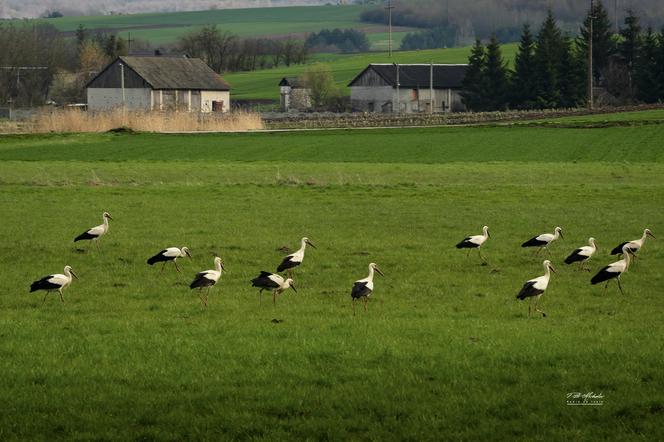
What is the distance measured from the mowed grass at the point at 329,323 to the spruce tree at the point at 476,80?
104448mm

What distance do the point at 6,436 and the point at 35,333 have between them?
Answer: 550cm

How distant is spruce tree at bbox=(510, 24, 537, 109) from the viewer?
14400 cm

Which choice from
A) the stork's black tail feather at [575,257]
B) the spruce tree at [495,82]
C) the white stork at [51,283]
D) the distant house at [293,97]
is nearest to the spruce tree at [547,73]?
the spruce tree at [495,82]

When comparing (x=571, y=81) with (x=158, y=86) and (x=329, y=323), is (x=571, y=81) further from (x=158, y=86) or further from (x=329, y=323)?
(x=329, y=323)

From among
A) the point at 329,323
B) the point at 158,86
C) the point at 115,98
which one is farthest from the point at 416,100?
the point at 329,323

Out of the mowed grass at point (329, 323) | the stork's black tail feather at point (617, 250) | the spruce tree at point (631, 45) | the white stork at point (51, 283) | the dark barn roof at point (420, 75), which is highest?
the spruce tree at point (631, 45)

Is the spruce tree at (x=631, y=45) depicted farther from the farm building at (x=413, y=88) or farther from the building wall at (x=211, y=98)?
the building wall at (x=211, y=98)

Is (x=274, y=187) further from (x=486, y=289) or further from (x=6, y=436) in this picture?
(x=6, y=436)

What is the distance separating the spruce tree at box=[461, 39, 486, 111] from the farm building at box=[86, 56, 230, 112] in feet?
106

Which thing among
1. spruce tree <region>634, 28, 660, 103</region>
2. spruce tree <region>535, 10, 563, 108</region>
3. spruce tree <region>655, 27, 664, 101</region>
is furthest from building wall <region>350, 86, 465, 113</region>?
spruce tree <region>655, 27, 664, 101</region>

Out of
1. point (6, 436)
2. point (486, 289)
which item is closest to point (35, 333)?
point (6, 436)

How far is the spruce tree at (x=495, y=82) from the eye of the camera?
147m

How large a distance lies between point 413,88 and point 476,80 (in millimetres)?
19479

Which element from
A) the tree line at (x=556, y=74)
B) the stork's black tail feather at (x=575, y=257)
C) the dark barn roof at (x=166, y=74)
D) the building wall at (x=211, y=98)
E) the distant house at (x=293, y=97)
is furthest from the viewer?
the distant house at (x=293, y=97)
